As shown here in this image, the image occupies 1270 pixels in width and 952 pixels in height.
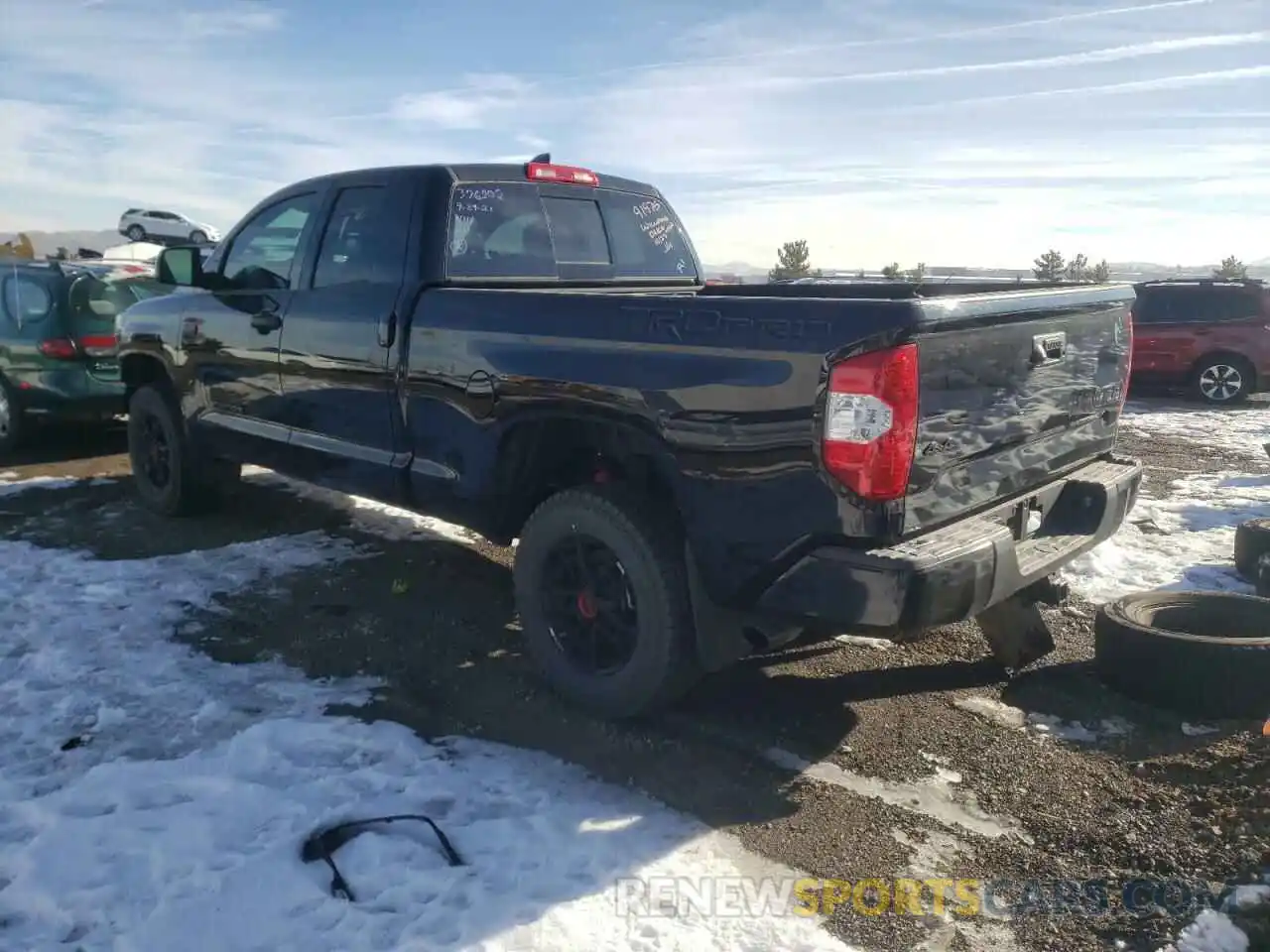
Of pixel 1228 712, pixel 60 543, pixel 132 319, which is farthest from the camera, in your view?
pixel 132 319

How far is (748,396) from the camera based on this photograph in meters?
3.11

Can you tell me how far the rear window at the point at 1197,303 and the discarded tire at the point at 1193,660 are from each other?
10526 mm

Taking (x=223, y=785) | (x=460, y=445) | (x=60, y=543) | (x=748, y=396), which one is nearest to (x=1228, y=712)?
Result: (x=748, y=396)

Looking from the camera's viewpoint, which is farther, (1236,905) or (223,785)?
(223,785)

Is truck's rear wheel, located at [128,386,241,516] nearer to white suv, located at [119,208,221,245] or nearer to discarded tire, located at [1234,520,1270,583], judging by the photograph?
discarded tire, located at [1234,520,1270,583]

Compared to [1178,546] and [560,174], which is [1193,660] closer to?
[1178,546]

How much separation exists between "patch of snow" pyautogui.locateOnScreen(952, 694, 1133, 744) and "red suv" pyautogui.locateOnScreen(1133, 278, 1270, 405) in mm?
10615

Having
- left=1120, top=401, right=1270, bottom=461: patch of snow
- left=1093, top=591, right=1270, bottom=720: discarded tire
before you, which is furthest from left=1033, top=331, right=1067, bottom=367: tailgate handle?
left=1120, top=401, right=1270, bottom=461: patch of snow

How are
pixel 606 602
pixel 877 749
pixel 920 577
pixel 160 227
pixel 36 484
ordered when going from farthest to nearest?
pixel 160 227
pixel 36 484
pixel 606 602
pixel 877 749
pixel 920 577

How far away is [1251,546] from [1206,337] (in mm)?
9176

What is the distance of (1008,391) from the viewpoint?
11.0ft

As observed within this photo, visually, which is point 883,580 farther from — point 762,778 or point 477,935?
point 477,935

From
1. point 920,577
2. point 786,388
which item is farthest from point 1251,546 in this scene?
point 786,388

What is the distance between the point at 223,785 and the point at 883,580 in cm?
222
